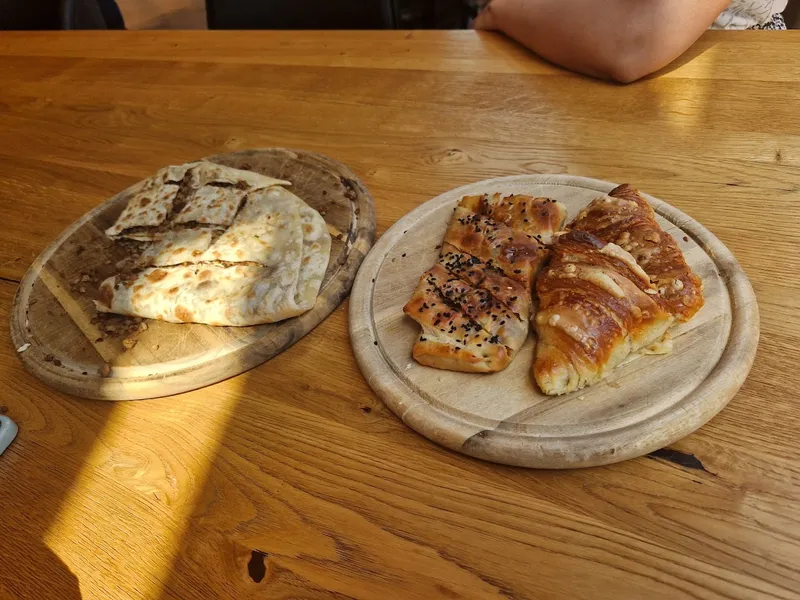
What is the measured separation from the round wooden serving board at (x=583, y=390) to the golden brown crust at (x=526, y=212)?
0.98 feet

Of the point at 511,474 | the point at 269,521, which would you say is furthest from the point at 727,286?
the point at 269,521

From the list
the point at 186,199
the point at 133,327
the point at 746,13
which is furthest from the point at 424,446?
the point at 746,13

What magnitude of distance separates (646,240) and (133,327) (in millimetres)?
1329

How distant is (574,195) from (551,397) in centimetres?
70

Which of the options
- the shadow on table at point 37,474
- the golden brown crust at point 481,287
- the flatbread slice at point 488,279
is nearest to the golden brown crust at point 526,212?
the golden brown crust at point 481,287

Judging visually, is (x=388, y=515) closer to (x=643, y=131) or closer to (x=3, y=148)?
(x=643, y=131)

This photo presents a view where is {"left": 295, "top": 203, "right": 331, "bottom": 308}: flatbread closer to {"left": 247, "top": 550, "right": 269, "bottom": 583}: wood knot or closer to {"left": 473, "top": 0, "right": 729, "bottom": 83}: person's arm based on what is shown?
{"left": 247, "top": 550, "right": 269, "bottom": 583}: wood knot

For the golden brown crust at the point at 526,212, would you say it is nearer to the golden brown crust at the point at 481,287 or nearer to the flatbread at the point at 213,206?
the golden brown crust at the point at 481,287

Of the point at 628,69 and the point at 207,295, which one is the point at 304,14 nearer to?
the point at 628,69

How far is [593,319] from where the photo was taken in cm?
118

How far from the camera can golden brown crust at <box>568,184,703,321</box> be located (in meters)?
1.23

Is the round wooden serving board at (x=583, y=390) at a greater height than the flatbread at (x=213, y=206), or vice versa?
the flatbread at (x=213, y=206)

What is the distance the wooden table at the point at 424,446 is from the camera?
0.99 m

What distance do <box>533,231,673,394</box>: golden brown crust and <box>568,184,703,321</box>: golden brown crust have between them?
0.14 ft
